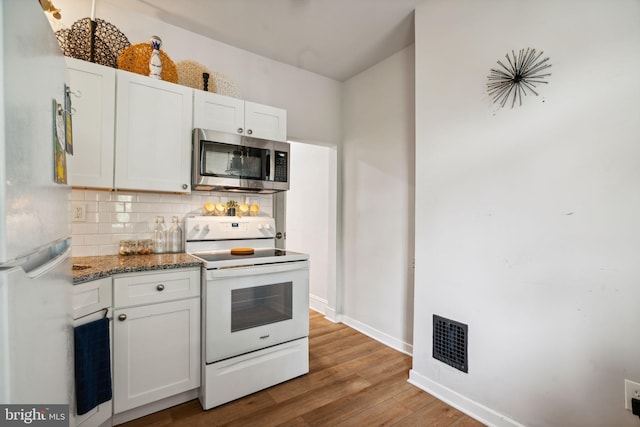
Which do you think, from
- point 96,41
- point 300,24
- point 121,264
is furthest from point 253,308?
point 300,24

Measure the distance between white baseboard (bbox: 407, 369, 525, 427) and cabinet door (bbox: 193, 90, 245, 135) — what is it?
2.37 m

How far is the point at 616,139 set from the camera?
128 cm

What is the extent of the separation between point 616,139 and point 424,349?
1651 mm

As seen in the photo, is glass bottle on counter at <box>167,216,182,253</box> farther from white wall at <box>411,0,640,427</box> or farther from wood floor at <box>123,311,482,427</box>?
white wall at <box>411,0,640,427</box>

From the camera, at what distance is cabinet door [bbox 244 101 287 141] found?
2.37 meters

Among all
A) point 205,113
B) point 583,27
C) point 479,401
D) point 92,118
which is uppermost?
point 583,27

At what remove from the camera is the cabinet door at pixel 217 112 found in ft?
7.02

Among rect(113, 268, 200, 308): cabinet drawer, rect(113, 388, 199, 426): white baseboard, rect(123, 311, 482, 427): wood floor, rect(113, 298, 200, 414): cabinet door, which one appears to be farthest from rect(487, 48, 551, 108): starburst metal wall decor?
rect(113, 388, 199, 426): white baseboard

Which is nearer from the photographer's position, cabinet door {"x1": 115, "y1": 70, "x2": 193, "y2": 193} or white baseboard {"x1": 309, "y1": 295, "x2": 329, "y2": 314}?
cabinet door {"x1": 115, "y1": 70, "x2": 193, "y2": 193}

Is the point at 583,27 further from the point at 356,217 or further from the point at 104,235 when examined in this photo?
the point at 104,235

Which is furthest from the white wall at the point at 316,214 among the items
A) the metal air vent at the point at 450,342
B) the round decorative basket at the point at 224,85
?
the metal air vent at the point at 450,342

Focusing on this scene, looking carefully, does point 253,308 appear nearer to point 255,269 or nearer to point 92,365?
point 255,269

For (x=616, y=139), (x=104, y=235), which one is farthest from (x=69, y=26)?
(x=616, y=139)

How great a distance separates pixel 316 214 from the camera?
379cm
